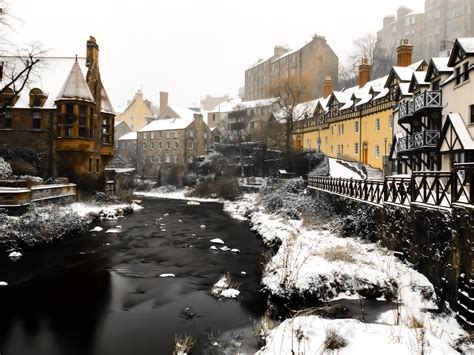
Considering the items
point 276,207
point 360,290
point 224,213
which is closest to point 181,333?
point 360,290

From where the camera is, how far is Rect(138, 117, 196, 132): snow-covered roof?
6184 cm

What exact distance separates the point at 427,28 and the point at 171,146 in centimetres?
6052

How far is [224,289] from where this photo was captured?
1263cm

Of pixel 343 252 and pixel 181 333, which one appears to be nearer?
pixel 181 333

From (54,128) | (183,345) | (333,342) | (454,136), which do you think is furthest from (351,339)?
(54,128)

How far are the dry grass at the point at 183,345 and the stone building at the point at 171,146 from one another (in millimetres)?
49698

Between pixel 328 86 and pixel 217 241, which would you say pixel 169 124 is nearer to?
pixel 328 86

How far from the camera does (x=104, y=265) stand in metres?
15.6

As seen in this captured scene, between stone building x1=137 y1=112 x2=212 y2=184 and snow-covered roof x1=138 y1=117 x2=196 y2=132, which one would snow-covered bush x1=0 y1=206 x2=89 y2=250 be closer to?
stone building x1=137 y1=112 x2=212 y2=184

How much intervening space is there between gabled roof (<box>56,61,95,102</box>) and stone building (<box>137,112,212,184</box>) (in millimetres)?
29815

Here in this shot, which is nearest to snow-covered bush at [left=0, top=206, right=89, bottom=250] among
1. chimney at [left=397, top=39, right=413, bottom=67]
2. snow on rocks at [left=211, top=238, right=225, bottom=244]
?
snow on rocks at [left=211, top=238, right=225, bottom=244]

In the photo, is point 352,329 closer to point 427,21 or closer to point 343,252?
point 343,252

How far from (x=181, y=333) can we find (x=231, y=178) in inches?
1542

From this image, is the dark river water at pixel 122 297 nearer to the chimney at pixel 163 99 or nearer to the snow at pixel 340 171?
the snow at pixel 340 171
